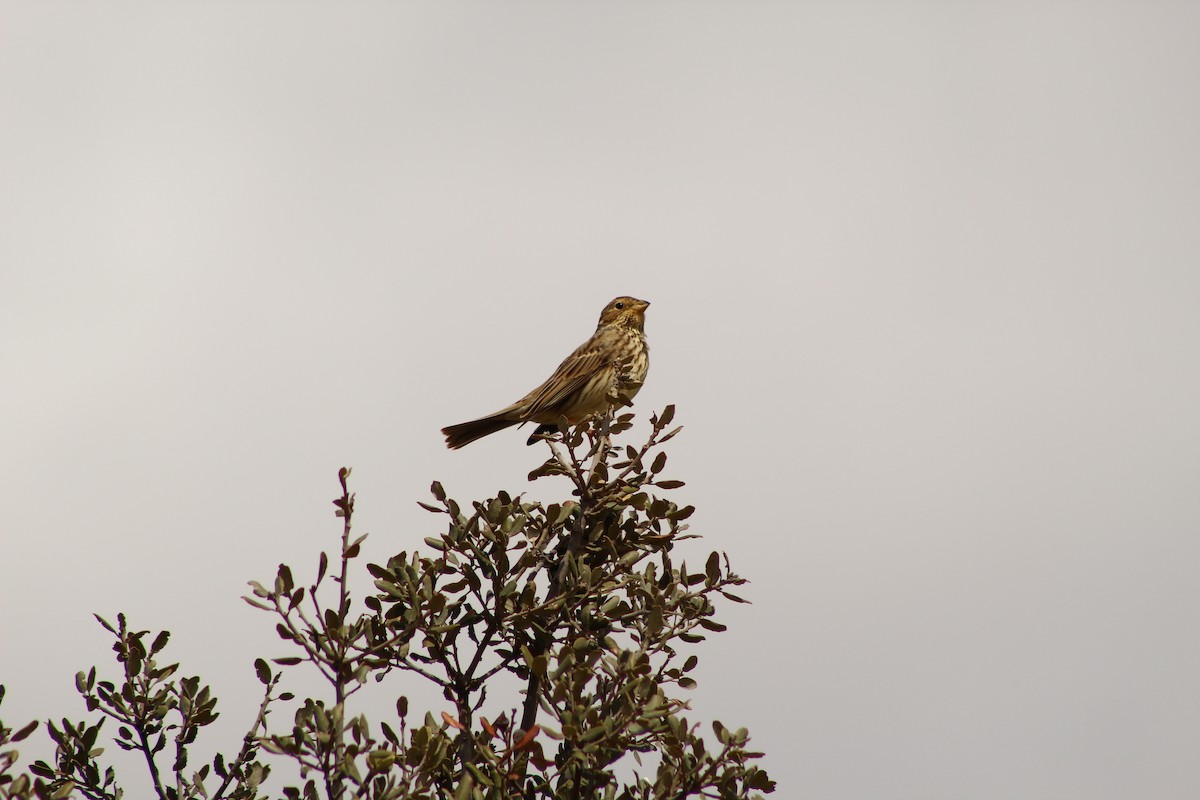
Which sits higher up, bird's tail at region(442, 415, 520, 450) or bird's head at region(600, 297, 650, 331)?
bird's head at region(600, 297, 650, 331)

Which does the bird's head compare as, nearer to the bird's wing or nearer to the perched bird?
the perched bird

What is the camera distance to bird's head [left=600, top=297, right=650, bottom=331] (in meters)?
9.87

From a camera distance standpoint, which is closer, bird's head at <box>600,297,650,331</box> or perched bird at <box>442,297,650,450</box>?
perched bird at <box>442,297,650,450</box>

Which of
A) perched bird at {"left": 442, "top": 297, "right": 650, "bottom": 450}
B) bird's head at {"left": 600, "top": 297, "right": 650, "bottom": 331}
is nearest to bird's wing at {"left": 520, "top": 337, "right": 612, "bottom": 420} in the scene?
perched bird at {"left": 442, "top": 297, "right": 650, "bottom": 450}

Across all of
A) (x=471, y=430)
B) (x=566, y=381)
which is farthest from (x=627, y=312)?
(x=471, y=430)

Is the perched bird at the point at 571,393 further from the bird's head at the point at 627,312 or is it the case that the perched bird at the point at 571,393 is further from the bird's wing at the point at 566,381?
the bird's head at the point at 627,312

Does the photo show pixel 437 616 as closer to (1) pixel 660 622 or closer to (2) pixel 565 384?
(1) pixel 660 622

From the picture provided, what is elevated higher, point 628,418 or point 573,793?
point 628,418

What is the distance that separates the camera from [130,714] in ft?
14.8

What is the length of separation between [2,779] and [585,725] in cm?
174

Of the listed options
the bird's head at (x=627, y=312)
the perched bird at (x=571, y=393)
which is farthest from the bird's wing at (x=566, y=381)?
the bird's head at (x=627, y=312)

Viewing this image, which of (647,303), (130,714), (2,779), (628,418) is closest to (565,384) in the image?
(647,303)

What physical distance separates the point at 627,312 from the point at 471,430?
1865 millimetres

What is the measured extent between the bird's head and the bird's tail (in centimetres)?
152
